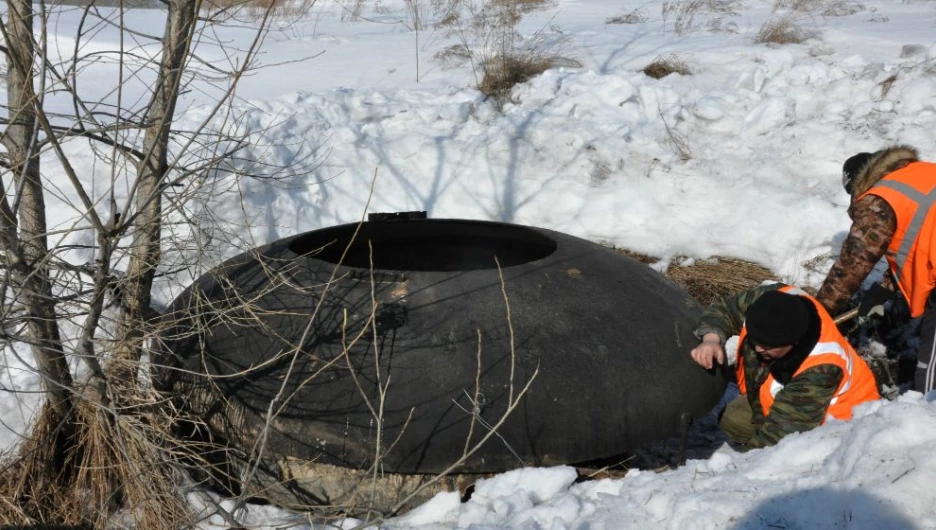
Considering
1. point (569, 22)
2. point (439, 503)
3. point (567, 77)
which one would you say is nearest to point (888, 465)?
point (439, 503)

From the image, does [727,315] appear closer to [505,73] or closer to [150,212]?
[150,212]

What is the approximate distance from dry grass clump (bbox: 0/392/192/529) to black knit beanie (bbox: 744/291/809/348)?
2.37 metres

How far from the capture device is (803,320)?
3260 mm

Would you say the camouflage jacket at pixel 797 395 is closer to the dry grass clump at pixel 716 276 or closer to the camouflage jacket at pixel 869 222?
the camouflage jacket at pixel 869 222

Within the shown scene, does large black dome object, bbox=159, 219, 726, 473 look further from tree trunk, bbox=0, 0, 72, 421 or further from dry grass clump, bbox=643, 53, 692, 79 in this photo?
dry grass clump, bbox=643, 53, 692, 79

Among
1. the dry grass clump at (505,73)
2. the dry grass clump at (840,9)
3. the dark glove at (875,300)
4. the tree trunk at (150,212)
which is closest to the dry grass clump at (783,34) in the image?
the dry grass clump at (840,9)

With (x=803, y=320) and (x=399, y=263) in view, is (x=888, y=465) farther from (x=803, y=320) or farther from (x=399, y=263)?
(x=399, y=263)

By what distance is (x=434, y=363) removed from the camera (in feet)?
10.2

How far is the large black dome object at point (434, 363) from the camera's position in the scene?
9.82 feet

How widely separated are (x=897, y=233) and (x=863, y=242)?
17cm

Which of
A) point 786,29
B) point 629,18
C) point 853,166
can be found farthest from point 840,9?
point 853,166

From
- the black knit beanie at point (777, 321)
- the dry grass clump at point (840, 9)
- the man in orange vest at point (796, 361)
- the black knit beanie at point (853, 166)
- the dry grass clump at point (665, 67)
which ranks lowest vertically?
Answer: the man in orange vest at point (796, 361)

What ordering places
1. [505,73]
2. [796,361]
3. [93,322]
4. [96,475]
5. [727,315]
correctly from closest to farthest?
1. [93,322]
2. [796,361]
3. [96,475]
4. [727,315]
5. [505,73]

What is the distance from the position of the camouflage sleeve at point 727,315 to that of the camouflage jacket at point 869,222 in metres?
0.50
